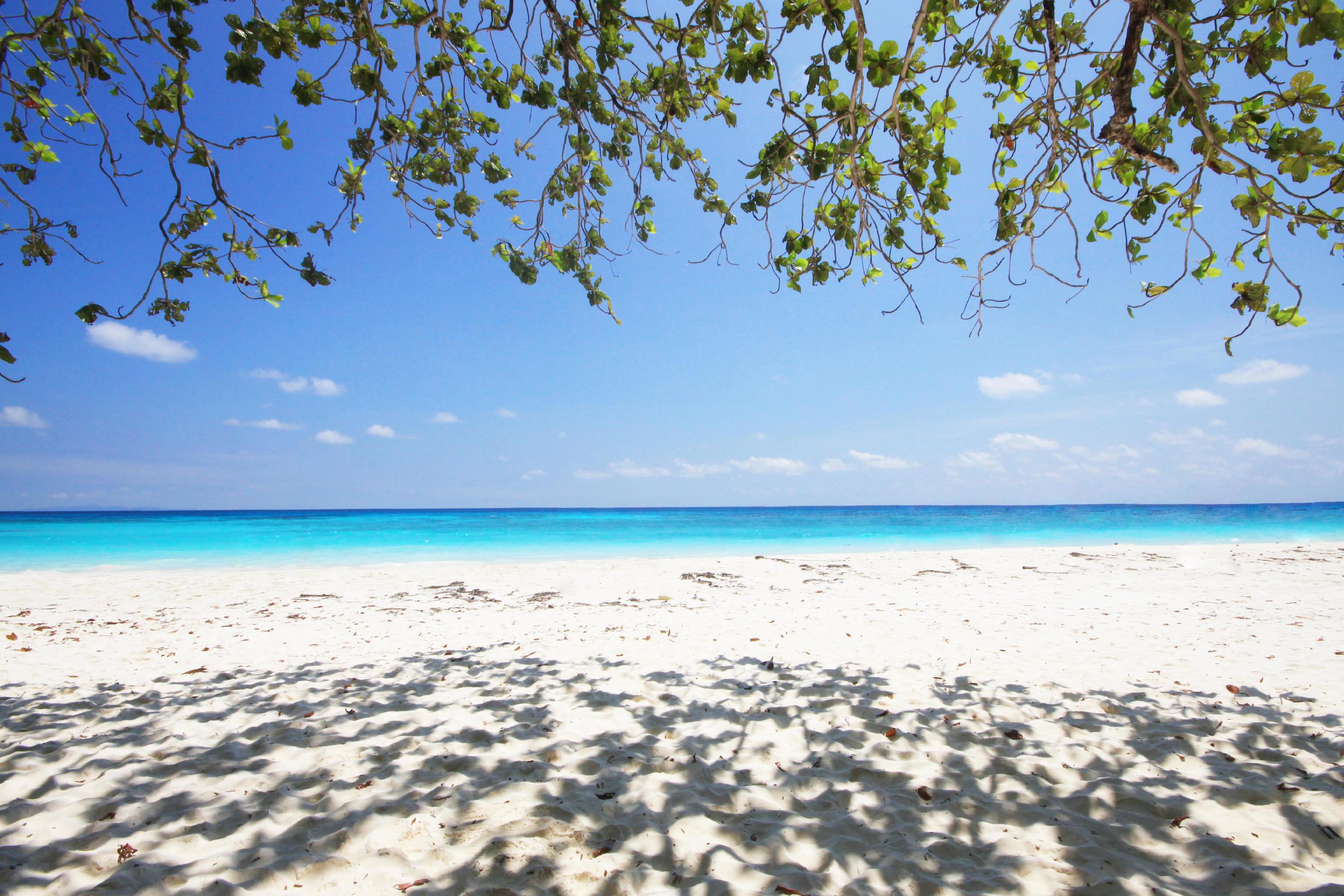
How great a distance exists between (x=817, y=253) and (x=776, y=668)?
143 inches

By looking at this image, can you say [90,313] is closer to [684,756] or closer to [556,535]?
[684,756]

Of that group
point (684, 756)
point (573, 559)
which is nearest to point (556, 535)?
point (573, 559)

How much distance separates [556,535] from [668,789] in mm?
26991

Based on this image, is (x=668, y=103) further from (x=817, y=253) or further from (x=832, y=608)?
(x=832, y=608)

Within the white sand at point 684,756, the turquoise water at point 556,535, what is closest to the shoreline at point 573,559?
the turquoise water at point 556,535

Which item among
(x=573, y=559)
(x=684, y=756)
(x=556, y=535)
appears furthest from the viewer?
(x=556, y=535)

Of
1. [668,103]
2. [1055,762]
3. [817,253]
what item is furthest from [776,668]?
[668,103]

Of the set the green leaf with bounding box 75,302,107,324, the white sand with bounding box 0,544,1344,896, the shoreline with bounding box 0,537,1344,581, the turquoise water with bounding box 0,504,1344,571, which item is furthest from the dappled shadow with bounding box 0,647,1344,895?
the turquoise water with bounding box 0,504,1344,571

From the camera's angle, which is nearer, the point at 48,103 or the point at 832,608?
the point at 48,103

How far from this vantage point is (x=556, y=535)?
2912 cm

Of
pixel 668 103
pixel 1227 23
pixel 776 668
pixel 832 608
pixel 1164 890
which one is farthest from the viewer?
pixel 832 608

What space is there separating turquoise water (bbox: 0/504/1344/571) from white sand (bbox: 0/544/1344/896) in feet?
40.9

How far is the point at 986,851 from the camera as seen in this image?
2451 mm

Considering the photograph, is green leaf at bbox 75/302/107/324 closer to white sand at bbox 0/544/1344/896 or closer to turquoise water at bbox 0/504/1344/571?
white sand at bbox 0/544/1344/896
